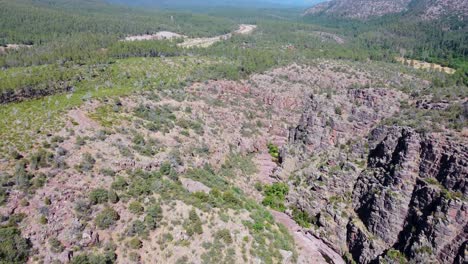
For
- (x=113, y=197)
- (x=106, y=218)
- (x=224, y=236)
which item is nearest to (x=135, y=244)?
(x=106, y=218)

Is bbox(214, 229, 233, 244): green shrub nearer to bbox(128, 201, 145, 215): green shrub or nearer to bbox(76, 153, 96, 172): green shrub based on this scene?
bbox(128, 201, 145, 215): green shrub

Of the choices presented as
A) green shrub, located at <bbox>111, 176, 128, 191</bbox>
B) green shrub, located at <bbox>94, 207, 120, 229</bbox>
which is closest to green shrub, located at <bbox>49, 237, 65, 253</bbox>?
green shrub, located at <bbox>94, 207, 120, 229</bbox>

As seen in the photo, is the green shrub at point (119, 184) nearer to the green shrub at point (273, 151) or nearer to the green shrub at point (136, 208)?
the green shrub at point (136, 208)

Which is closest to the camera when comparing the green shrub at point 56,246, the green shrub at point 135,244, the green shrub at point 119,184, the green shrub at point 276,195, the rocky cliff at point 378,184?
the green shrub at point 56,246

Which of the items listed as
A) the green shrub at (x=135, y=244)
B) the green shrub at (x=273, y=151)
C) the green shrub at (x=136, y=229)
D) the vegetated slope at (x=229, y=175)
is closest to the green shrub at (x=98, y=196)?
the vegetated slope at (x=229, y=175)

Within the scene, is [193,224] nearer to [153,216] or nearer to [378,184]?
[153,216]

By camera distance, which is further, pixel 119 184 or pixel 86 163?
pixel 86 163
